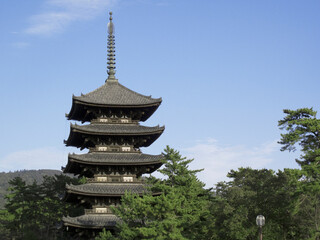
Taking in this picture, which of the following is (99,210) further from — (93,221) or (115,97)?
(115,97)

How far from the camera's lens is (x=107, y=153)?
44.6m

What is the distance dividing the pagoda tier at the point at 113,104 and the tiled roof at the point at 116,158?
4408mm

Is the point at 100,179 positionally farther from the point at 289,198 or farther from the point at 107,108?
the point at 289,198

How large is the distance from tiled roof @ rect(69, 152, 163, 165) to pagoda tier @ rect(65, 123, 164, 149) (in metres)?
1.45

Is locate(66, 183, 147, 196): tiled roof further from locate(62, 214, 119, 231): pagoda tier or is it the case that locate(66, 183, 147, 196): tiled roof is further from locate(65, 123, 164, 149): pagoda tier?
locate(65, 123, 164, 149): pagoda tier

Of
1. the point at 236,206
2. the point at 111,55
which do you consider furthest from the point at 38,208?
the point at 236,206

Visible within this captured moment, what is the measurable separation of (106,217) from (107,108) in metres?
10.7

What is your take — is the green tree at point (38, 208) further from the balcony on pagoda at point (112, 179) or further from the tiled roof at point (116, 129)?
the tiled roof at point (116, 129)

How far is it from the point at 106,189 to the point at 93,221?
306cm

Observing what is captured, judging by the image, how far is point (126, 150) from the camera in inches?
1781

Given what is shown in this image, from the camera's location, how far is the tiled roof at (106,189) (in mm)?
40906

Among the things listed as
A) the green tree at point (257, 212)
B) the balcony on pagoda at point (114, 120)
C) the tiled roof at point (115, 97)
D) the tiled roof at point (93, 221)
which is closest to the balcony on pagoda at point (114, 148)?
the balcony on pagoda at point (114, 120)

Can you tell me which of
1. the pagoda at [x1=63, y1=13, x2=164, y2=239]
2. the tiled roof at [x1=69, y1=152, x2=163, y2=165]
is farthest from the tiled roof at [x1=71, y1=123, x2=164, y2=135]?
the tiled roof at [x1=69, y1=152, x2=163, y2=165]

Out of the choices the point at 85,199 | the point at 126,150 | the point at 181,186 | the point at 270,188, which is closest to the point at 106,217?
the point at 85,199
